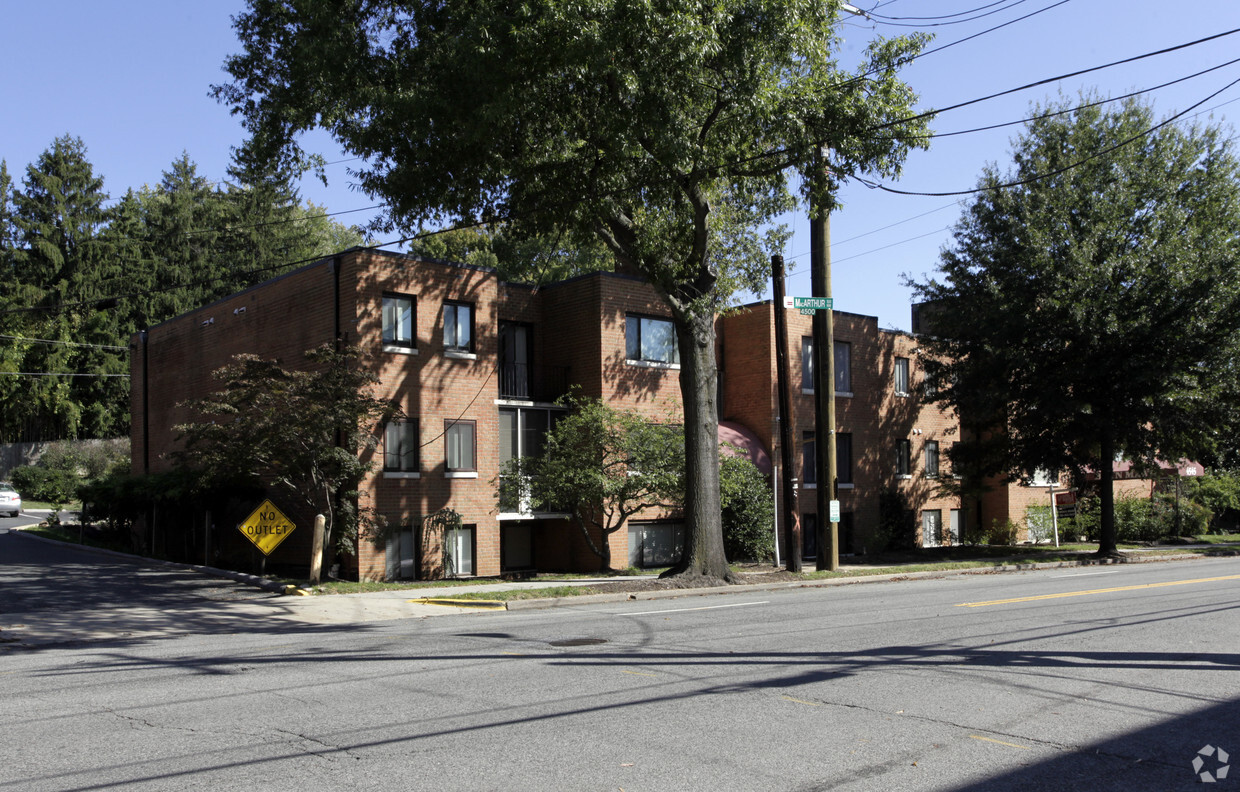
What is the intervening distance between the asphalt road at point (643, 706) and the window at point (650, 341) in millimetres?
14366

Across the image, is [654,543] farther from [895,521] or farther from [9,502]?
[9,502]

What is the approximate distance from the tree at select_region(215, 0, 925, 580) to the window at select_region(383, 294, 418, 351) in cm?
418

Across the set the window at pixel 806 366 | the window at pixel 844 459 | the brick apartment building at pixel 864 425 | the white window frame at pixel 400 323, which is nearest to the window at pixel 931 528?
the brick apartment building at pixel 864 425

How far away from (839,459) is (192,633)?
22348 millimetres

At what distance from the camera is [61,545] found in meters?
28.4

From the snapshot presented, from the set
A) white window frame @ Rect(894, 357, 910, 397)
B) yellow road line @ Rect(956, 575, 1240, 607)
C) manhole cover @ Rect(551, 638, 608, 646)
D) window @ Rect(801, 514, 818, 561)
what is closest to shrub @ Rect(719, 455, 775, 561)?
window @ Rect(801, 514, 818, 561)

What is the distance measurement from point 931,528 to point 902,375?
5784mm

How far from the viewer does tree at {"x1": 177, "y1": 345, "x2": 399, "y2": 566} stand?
62.0 ft

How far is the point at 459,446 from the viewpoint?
2416 cm

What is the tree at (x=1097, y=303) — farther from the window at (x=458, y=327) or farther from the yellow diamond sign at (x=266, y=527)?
the yellow diamond sign at (x=266, y=527)

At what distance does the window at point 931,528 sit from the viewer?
3478 centimetres

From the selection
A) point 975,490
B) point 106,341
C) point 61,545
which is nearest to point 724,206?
point 975,490

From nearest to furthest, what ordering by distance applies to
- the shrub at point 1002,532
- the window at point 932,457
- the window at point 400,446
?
the window at point 400,446, the window at point 932,457, the shrub at point 1002,532

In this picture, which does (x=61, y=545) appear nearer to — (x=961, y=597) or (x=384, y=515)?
(x=384, y=515)
